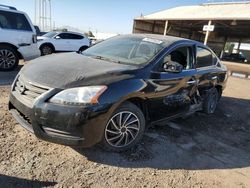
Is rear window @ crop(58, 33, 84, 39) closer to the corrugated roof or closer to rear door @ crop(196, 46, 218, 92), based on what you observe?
rear door @ crop(196, 46, 218, 92)

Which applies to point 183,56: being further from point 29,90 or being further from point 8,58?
point 8,58

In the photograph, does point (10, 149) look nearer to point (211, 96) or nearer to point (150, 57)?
point (150, 57)

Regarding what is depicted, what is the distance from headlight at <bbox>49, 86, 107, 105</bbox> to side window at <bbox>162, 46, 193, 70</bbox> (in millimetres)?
1834

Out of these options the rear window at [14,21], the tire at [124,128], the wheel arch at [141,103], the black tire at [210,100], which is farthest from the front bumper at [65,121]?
the rear window at [14,21]

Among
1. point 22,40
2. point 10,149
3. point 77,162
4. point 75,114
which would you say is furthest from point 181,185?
point 22,40

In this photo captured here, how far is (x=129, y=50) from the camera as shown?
14.6 ft

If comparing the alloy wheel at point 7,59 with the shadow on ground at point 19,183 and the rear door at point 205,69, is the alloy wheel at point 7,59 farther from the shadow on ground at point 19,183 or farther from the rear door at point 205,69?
the shadow on ground at point 19,183

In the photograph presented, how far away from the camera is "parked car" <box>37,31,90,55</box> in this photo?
1389cm

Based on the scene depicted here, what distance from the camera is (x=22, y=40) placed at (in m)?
8.15

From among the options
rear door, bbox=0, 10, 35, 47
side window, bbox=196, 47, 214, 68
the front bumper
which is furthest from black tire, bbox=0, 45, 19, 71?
side window, bbox=196, 47, 214, 68

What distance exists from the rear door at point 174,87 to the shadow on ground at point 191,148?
0.40 metres

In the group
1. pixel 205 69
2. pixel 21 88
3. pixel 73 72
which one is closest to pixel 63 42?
pixel 205 69

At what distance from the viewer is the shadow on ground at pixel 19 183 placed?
2.77 meters

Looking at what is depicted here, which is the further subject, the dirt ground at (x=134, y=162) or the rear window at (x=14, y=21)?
the rear window at (x=14, y=21)
